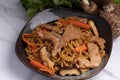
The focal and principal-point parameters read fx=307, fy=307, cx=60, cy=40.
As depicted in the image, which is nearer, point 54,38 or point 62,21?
point 54,38

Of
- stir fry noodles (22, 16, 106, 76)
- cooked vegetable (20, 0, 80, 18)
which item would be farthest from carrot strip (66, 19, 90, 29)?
cooked vegetable (20, 0, 80, 18)

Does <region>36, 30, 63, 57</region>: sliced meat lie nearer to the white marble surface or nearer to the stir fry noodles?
the stir fry noodles

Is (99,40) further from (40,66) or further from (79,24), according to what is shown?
(40,66)

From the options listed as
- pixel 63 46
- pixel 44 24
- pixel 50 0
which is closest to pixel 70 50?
pixel 63 46

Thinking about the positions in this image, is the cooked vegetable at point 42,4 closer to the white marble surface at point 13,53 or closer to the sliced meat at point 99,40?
the white marble surface at point 13,53

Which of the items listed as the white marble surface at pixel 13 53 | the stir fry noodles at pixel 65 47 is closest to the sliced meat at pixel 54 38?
the stir fry noodles at pixel 65 47

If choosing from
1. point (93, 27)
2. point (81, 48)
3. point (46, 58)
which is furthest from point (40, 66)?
point (93, 27)
